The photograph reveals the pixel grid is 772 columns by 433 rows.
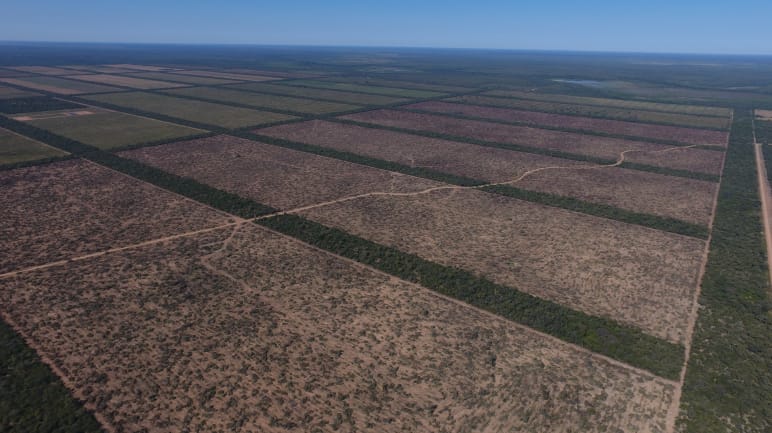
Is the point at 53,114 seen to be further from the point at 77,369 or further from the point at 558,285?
the point at 558,285

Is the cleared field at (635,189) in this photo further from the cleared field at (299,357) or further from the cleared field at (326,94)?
the cleared field at (326,94)

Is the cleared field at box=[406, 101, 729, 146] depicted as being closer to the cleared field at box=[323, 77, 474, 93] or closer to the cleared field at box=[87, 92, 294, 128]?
the cleared field at box=[87, 92, 294, 128]

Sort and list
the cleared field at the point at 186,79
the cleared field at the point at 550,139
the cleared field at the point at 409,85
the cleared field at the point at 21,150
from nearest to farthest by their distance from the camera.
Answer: the cleared field at the point at 21,150 → the cleared field at the point at 550,139 → the cleared field at the point at 409,85 → the cleared field at the point at 186,79

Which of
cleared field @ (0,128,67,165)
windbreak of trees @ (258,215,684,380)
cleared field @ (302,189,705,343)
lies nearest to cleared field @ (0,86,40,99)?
cleared field @ (0,128,67,165)

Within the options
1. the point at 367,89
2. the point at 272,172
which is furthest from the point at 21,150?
the point at 367,89

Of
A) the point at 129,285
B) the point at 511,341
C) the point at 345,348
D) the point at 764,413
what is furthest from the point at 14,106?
the point at 764,413

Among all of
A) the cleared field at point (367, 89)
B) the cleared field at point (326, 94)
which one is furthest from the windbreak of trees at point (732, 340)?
the cleared field at point (367, 89)

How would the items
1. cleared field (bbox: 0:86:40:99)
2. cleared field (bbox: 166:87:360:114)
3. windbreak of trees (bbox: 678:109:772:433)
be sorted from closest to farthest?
windbreak of trees (bbox: 678:109:772:433), cleared field (bbox: 166:87:360:114), cleared field (bbox: 0:86:40:99)
